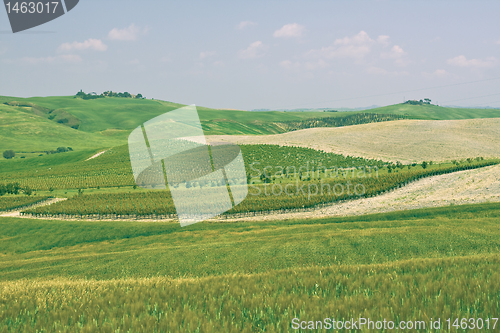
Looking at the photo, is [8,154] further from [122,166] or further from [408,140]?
[408,140]

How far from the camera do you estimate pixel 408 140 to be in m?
100

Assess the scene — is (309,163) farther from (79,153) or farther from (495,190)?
(79,153)

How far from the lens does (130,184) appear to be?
254 ft

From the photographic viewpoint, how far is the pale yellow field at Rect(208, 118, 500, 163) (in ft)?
283

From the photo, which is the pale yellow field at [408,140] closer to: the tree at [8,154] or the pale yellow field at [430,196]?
the pale yellow field at [430,196]

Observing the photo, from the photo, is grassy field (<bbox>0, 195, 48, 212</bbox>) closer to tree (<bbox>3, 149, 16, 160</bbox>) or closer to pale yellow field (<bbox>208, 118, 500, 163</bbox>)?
pale yellow field (<bbox>208, 118, 500, 163</bbox>)

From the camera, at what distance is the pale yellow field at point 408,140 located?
283ft

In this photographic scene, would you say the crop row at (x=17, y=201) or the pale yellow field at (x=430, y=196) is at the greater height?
the crop row at (x=17, y=201)

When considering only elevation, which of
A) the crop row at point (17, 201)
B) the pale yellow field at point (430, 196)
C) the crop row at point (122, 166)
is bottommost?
the pale yellow field at point (430, 196)

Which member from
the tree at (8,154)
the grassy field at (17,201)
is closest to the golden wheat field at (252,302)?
the grassy field at (17,201)

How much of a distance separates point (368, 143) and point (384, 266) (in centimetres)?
10199

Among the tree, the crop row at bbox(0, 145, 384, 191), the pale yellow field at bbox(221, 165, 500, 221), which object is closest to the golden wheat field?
the pale yellow field at bbox(221, 165, 500, 221)

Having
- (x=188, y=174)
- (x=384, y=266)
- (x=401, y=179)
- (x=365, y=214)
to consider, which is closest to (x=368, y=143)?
(x=401, y=179)

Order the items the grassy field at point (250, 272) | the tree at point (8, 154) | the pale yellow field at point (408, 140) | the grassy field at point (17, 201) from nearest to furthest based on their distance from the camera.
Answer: the grassy field at point (250, 272) → the grassy field at point (17, 201) → the pale yellow field at point (408, 140) → the tree at point (8, 154)
